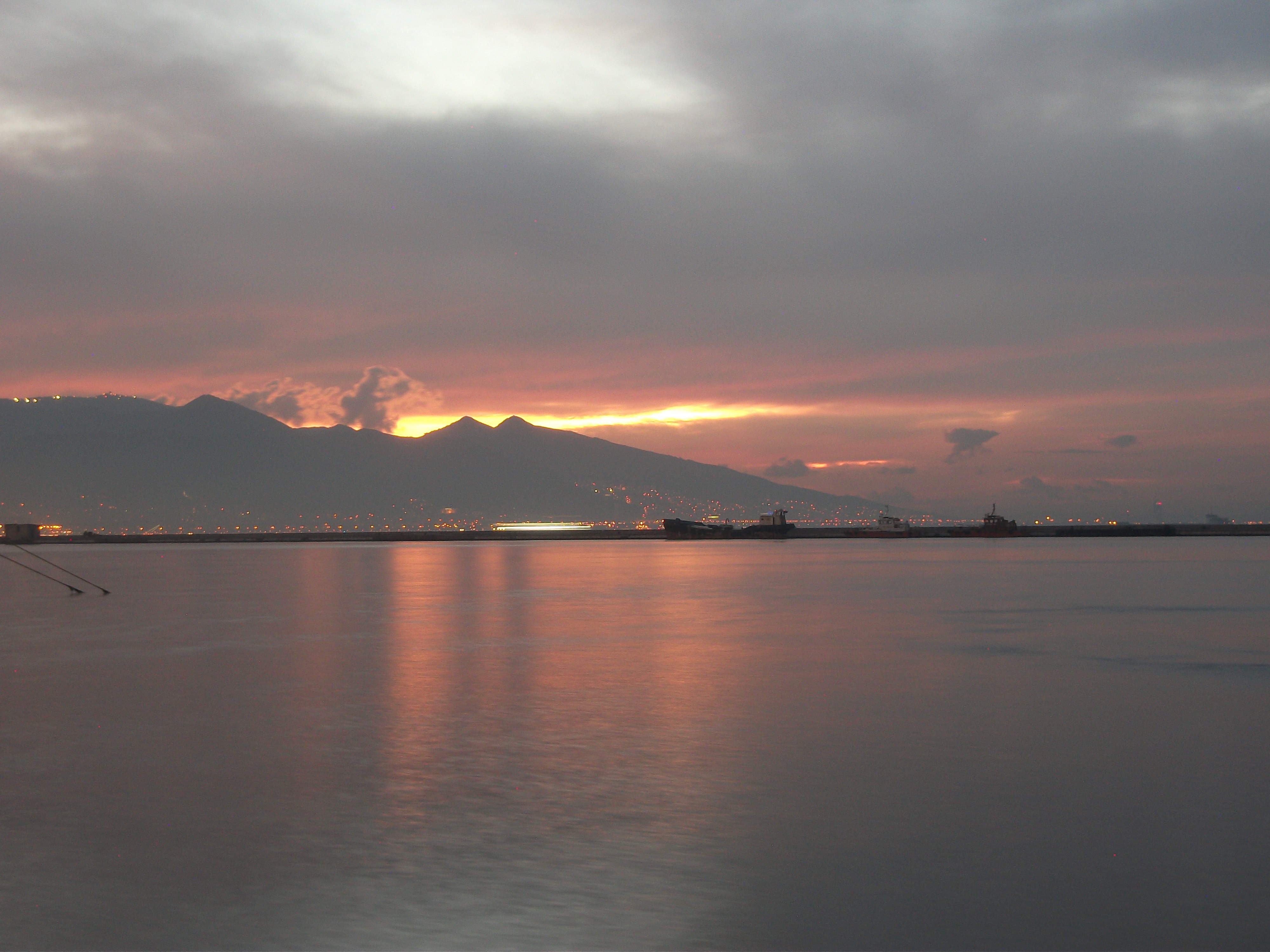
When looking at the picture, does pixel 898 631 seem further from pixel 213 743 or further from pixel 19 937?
pixel 19 937

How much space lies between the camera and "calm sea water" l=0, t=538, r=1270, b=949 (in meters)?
8.90

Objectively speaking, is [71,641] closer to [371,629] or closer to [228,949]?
[371,629]

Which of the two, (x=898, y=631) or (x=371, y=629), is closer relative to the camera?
(x=898, y=631)

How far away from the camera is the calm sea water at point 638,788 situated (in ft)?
29.2

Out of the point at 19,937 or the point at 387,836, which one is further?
the point at 387,836

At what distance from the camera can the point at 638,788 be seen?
45.3 ft

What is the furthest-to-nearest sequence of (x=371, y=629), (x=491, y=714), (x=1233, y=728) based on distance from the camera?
(x=371, y=629)
(x=491, y=714)
(x=1233, y=728)

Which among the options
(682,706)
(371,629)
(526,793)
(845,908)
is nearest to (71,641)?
(371,629)

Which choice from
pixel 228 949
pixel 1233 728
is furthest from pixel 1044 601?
pixel 228 949

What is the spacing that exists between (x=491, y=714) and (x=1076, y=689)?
1161 centimetres

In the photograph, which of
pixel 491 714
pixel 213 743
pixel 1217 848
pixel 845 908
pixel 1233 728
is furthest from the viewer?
pixel 491 714

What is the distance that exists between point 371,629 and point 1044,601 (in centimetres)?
2902

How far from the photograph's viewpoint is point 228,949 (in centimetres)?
812

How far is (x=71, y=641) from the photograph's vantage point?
32.5 metres
